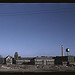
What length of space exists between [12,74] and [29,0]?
640mm

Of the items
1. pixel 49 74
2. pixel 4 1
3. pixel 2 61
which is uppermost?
pixel 4 1

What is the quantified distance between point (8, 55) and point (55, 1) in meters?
39.4

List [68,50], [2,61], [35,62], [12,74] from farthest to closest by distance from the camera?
1. [2,61]
2. [68,50]
3. [35,62]
4. [12,74]

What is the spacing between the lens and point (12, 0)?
1146 mm

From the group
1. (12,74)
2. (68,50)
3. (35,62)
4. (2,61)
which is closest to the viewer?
(12,74)

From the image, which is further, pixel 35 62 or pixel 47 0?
pixel 35 62

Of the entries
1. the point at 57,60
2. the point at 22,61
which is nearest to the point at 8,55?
the point at 22,61

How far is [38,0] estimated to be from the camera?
1.16 m

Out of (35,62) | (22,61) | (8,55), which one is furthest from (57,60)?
(8,55)

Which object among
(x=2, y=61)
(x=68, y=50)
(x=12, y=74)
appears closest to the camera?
(x=12, y=74)

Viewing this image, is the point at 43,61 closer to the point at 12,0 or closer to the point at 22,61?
the point at 22,61

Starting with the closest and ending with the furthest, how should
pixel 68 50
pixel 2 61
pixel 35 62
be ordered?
pixel 35 62, pixel 68 50, pixel 2 61

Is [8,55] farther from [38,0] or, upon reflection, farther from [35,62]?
[38,0]

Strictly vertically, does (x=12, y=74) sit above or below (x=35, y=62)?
above
